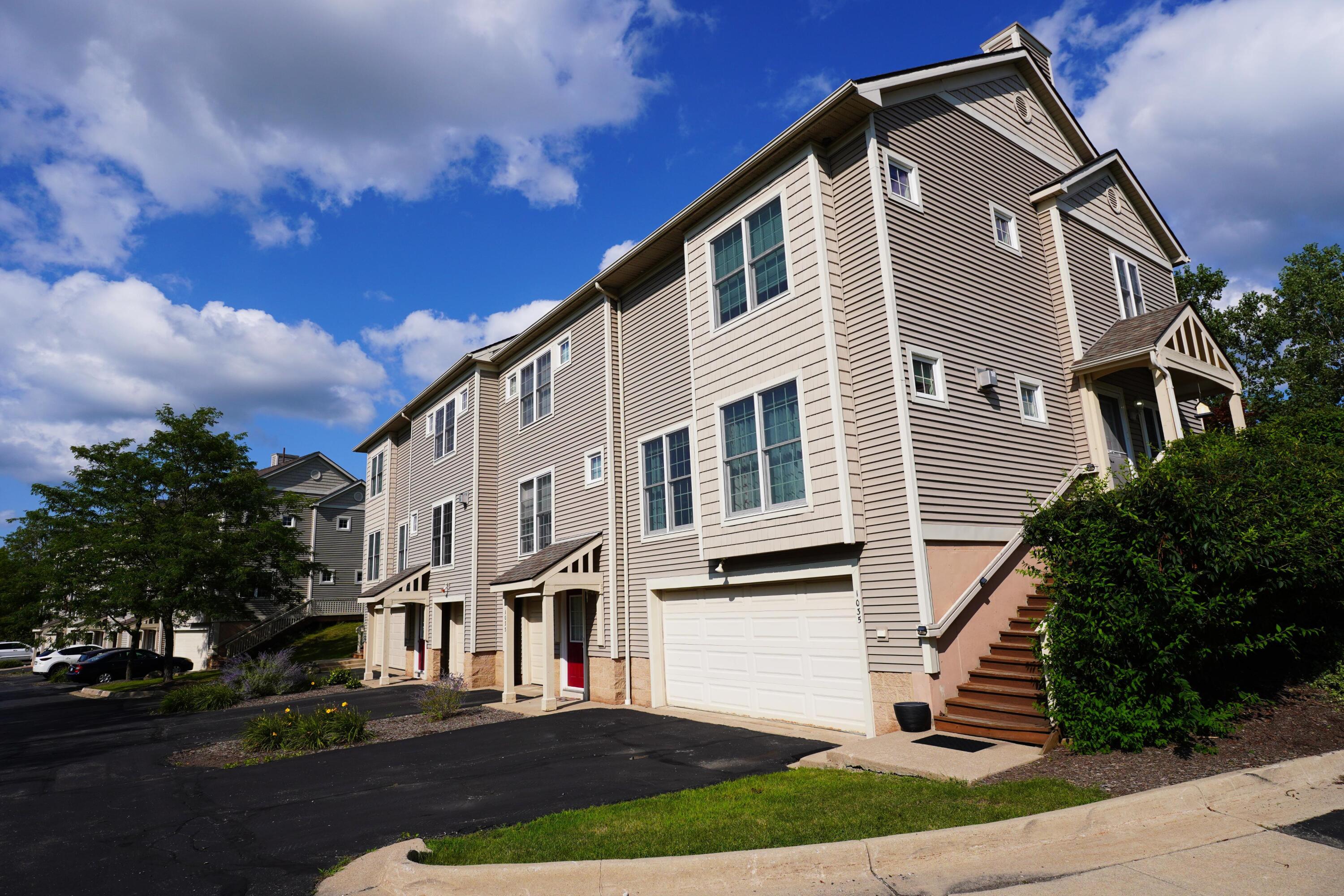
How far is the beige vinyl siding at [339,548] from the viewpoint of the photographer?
4106 cm

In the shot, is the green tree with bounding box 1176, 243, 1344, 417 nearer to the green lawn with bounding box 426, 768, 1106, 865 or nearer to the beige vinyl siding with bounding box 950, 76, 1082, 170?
the beige vinyl siding with bounding box 950, 76, 1082, 170

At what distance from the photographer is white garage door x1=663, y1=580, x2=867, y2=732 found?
10.8 metres

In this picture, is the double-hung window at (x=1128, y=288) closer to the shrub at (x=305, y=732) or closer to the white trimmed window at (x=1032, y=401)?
the white trimmed window at (x=1032, y=401)

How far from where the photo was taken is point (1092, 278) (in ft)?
48.0

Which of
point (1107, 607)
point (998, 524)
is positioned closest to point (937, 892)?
point (1107, 607)

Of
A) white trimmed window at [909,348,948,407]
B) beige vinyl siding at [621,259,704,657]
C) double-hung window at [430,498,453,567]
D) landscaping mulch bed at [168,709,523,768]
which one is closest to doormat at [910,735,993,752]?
white trimmed window at [909,348,948,407]

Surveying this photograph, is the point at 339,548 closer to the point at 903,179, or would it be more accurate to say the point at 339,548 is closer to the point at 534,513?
the point at 534,513

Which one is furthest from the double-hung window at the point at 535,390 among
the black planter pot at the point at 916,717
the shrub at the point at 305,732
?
the black planter pot at the point at 916,717

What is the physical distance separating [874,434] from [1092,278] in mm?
7398

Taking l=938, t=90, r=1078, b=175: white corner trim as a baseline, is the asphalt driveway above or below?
below

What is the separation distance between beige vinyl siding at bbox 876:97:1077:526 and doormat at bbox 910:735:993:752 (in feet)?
8.90

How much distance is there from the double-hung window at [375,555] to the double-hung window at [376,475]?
167cm

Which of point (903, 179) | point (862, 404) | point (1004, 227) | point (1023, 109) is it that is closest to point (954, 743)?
point (862, 404)

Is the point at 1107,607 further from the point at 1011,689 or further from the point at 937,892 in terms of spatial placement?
the point at 937,892
